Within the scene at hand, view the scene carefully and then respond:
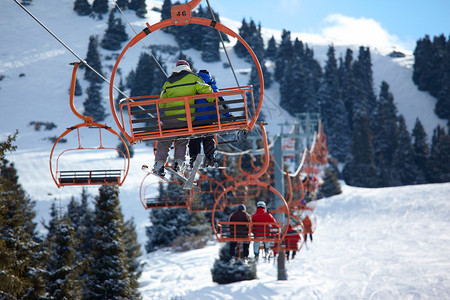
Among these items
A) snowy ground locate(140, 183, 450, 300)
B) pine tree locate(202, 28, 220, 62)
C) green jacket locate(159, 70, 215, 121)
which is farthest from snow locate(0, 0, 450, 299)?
green jacket locate(159, 70, 215, 121)

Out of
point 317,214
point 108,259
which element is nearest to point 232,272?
point 108,259

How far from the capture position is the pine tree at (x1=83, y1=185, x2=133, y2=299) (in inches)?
787

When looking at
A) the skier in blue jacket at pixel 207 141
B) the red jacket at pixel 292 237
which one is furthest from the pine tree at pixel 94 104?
→ the skier in blue jacket at pixel 207 141

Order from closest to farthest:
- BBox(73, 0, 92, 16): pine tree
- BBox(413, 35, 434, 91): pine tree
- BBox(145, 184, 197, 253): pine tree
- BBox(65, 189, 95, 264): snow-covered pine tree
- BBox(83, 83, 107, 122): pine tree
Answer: BBox(65, 189, 95, 264): snow-covered pine tree < BBox(145, 184, 197, 253): pine tree < BBox(83, 83, 107, 122): pine tree < BBox(413, 35, 434, 91): pine tree < BBox(73, 0, 92, 16): pine tree

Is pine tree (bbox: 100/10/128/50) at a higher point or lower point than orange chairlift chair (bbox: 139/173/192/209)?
higher

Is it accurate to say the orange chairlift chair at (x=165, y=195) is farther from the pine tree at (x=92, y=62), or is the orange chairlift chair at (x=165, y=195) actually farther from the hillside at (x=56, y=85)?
the pine tree at (x=92, y=62)

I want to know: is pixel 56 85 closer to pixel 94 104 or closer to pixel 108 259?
pixel 94 104

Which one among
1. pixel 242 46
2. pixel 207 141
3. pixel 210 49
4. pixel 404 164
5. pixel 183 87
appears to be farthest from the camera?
pixel 242 46

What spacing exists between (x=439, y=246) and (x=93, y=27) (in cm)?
8099

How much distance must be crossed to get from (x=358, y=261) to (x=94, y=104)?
52.6 meters

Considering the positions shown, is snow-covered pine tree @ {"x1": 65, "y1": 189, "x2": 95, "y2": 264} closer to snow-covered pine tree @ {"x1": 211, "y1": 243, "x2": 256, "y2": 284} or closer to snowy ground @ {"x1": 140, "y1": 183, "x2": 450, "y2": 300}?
snowy ground @ {"x1": 140, "y1": 183, "x2": 450, "y2": 300}

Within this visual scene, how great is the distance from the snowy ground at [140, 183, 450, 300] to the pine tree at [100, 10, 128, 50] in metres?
61.0

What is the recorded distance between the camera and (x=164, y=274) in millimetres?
29422

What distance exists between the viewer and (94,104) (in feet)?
232
